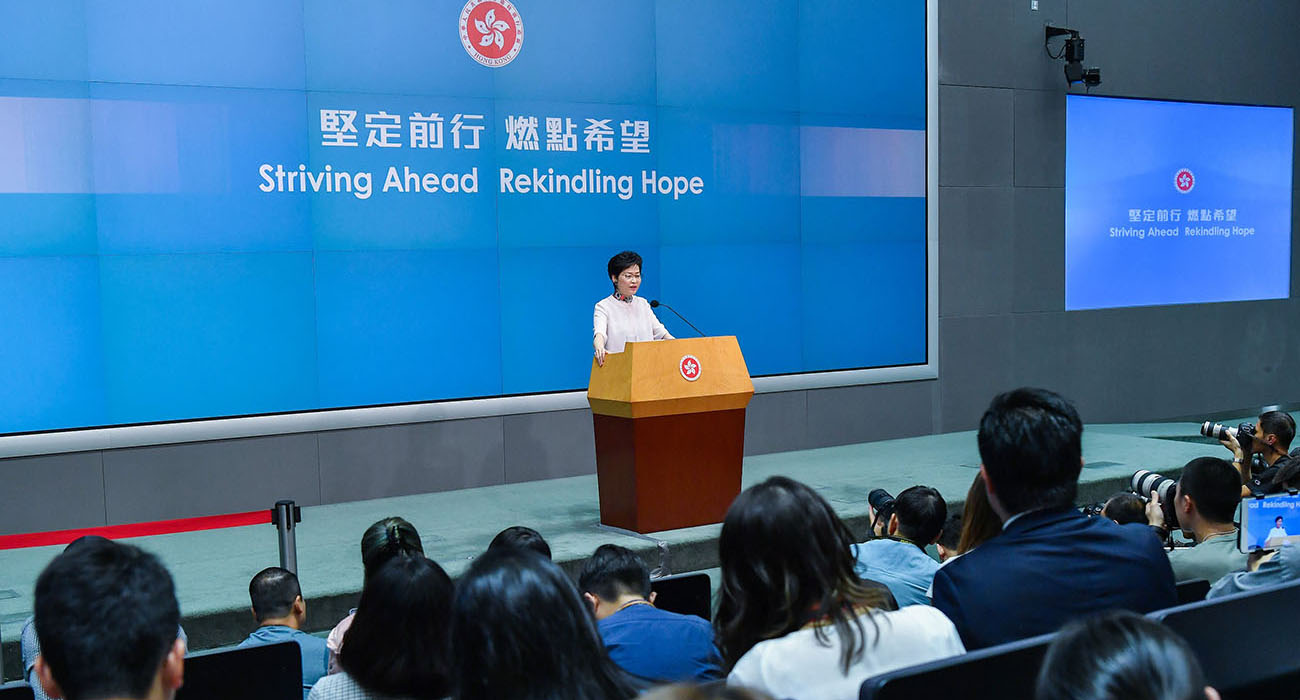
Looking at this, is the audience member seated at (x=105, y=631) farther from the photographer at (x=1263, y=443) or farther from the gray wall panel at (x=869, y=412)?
the gray wall panel at (x=869, y=412)

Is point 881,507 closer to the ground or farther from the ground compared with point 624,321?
closer to the ground

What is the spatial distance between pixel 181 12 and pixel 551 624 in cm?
550

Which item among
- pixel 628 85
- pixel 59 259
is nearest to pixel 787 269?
pixel 628 85

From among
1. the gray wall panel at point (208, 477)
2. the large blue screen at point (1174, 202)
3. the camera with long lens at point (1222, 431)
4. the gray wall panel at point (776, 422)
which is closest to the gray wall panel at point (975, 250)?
the large blue screen at point (1174, 202)

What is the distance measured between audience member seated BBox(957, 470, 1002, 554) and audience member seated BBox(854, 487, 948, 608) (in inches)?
16.4

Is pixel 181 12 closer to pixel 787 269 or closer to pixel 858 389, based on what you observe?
pixel 787 269

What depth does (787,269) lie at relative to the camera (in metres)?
8.02

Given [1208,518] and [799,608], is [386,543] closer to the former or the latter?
[799,608]

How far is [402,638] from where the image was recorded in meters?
1.96

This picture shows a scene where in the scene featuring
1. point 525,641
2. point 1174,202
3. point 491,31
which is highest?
point 491,31

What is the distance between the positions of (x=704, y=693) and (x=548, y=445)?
21.0 feet

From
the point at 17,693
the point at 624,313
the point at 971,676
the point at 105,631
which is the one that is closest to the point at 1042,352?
the point at 624,313

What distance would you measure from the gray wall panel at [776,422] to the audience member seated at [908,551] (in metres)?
4.29

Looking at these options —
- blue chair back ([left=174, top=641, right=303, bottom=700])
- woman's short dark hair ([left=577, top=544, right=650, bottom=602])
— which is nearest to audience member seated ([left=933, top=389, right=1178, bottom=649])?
woman's short dark hair ([left=577, top=544, right=650, bottom=602])
